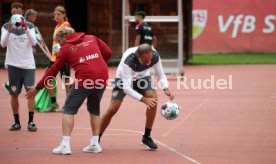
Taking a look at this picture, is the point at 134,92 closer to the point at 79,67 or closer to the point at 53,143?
the point at 79,67

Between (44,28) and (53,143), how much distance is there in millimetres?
20229

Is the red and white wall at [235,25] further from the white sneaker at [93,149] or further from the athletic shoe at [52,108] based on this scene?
the white sneaker at [93,149]

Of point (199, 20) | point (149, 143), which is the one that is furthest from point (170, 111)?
point (199, 20)

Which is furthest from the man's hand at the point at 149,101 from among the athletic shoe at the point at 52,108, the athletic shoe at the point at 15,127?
the athletic shoe at the point at 52,108

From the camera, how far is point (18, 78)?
1390cm

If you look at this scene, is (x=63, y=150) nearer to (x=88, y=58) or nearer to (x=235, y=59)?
(x=88, y=58)

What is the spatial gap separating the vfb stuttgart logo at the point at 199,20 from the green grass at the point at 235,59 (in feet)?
4.73

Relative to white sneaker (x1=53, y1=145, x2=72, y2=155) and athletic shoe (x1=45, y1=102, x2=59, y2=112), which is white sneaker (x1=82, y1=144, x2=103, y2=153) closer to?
white sneaker (x1=53, y1=145, x2=72, y2=155)

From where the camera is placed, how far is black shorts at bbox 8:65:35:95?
13797 mm

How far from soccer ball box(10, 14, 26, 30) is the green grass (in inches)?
810

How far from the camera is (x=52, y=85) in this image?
15.4 m

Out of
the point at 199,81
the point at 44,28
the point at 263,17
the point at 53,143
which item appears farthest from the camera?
the point at 263,17

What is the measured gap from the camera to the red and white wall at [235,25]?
136 ft

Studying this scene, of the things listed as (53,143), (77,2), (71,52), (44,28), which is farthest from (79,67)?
(77,2)
